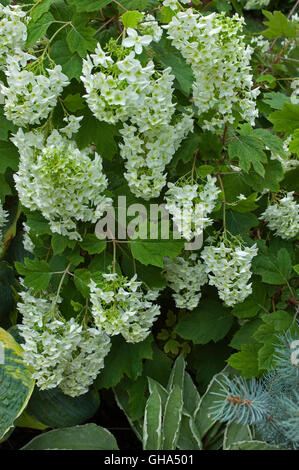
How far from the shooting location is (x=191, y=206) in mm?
1605

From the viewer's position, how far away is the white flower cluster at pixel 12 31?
4.77ft

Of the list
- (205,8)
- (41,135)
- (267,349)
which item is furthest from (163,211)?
(205,8)

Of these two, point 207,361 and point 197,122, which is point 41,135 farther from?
point 207,361

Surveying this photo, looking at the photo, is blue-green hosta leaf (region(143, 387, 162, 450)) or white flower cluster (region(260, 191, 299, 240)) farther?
white flower cluster (region(260, 191, 299, 240))

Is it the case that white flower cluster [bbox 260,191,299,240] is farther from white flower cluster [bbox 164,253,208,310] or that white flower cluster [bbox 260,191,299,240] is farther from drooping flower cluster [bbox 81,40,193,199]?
drooping flower cluster [bbox 81,40,193,199]

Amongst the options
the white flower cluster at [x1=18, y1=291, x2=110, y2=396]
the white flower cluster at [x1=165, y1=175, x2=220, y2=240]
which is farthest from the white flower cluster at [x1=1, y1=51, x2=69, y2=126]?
the white flower cluster at [x1=18, y1=291, x2=110, y2=396]

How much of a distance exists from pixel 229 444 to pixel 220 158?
3.32 ft

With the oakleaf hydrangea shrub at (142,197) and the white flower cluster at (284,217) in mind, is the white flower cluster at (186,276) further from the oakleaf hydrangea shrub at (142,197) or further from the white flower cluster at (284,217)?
the white flower cluster at (284,217)

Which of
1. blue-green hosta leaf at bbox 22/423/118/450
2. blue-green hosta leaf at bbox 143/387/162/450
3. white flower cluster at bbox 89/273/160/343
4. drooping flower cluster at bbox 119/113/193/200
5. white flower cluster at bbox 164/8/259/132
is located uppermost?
white flower cluster at bbox 164/8/259/132

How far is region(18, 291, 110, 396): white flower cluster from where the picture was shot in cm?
155

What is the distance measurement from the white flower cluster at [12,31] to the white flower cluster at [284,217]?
3.45 ft

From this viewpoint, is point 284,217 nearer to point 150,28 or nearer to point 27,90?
point 150,28

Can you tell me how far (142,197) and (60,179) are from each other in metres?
0.37

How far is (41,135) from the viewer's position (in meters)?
1.50
